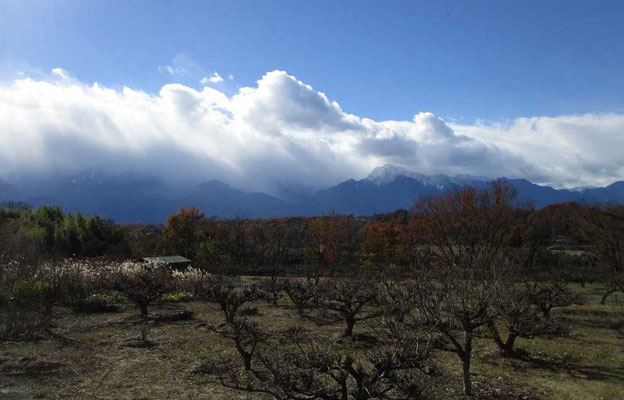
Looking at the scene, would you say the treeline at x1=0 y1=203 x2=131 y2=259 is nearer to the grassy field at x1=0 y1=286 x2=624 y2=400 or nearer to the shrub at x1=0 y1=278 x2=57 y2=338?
the shrub at x1=0 y1=278 x2=57 y2=338

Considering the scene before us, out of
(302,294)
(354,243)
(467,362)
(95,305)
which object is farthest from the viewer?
(354,243)


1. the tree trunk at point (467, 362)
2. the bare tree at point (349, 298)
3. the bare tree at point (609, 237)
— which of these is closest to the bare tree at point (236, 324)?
the bare tree at point (349, 298)

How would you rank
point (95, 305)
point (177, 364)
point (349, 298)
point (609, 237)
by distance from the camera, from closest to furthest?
point (177, 364) → point (349, 298) → point (95, 305) → point (609, 237)

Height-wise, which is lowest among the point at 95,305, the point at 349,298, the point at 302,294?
the point at 95,305

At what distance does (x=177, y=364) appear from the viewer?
1109cm

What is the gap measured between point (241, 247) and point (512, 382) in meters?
33.2

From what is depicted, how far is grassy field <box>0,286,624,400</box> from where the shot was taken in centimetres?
918

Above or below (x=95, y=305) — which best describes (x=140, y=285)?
above

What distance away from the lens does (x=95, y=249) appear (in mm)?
37000

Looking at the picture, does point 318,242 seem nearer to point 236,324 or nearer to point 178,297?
point 178,297

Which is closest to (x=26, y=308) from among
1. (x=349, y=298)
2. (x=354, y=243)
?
(x=349, y=298)

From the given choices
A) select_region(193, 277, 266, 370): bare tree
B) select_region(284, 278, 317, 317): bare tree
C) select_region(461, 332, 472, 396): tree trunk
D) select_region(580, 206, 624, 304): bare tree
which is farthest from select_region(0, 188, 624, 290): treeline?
select_region(461, 332, 472, 396): tree trunk

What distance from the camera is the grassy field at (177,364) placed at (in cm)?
918

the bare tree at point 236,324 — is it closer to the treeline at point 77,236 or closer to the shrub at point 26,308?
the shrub at point 26,308
